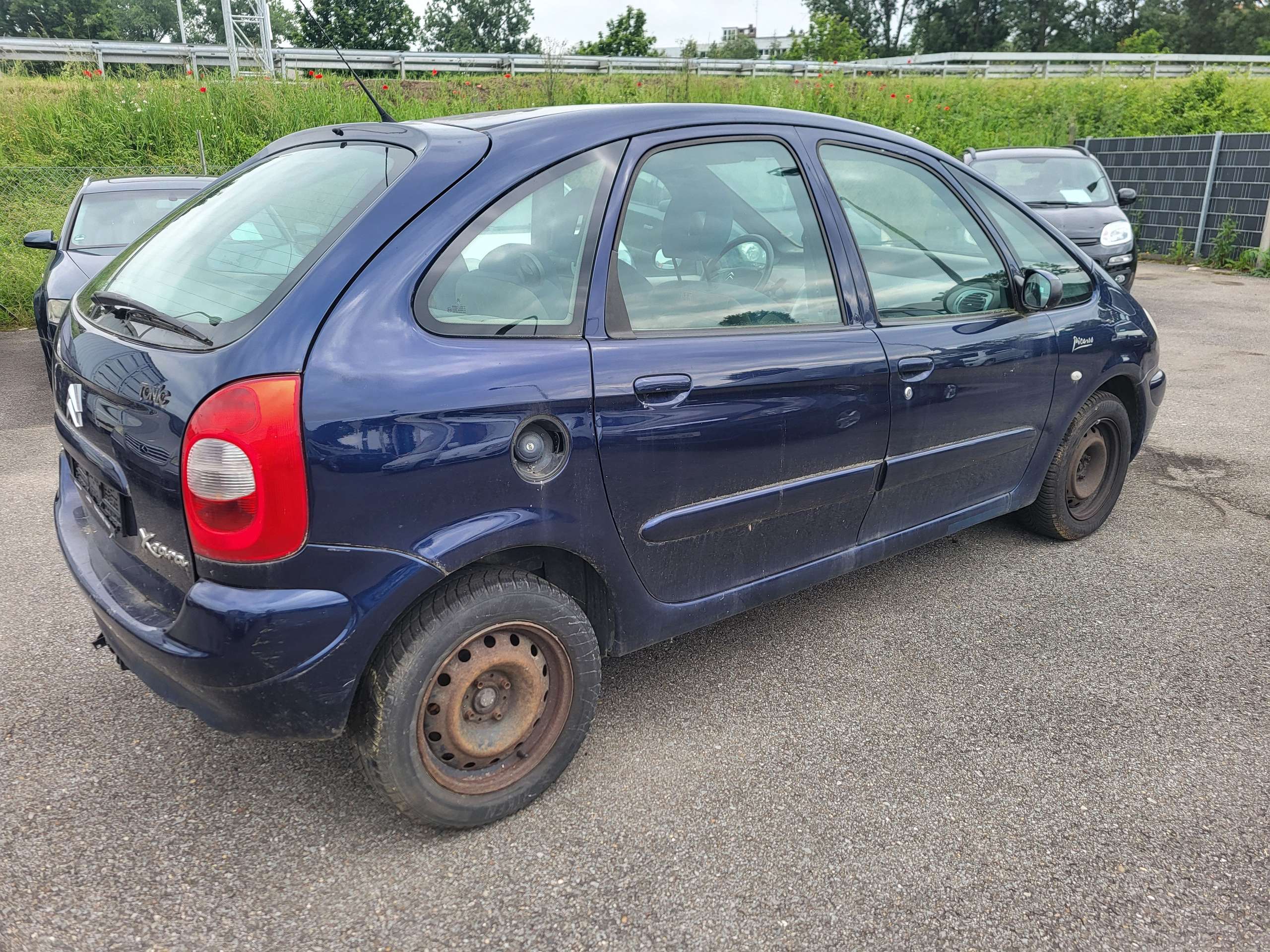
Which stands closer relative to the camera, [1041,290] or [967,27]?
[1041,290]

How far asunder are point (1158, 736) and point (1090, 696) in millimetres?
247

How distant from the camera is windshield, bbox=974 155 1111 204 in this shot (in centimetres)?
1059

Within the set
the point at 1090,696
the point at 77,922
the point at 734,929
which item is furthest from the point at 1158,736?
the point at 77,922

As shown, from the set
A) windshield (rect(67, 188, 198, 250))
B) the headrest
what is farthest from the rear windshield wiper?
windshield (rect(67, 188, 198, 250))

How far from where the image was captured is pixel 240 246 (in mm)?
2375

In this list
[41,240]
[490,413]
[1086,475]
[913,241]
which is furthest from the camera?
[41,240]

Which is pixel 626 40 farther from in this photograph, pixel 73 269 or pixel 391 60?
pixel 73 269

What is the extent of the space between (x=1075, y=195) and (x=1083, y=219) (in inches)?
30.1

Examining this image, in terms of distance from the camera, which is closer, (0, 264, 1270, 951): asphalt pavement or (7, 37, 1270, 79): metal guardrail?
(0, 264, 1270, 951): asphalt pavement

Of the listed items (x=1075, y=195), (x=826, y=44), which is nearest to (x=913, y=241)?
(x=1075, y=195)

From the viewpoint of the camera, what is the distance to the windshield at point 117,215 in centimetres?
743

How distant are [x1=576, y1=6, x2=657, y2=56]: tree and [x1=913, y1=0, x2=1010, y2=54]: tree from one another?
28221 millimetres

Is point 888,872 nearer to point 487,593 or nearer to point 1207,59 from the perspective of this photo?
point 487,593

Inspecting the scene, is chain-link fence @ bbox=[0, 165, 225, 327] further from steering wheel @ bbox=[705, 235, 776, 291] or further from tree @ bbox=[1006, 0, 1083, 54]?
tree @ bbox=[1006, 0, 1083, 54]
